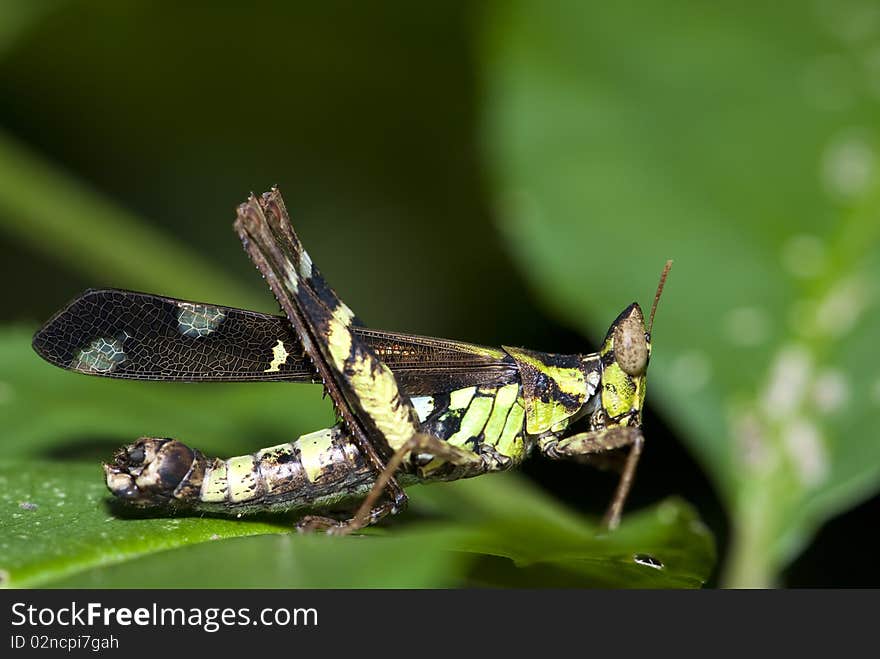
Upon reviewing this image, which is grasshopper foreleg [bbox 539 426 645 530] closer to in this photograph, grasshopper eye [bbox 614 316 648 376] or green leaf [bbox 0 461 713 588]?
green leaf [bbox 0 461 713 588]

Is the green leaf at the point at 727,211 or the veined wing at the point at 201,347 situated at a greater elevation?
the green leaf at the point at 727,211

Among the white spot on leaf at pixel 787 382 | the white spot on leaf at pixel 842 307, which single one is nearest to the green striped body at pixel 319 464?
the white spot on leaf at pixel 787 382

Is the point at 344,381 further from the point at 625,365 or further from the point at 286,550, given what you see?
the point at 286,550

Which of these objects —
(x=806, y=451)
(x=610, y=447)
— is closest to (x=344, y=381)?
(x=610, y=447)

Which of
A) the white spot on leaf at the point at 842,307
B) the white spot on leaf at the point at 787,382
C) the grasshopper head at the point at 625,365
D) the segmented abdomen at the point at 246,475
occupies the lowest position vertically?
the segmented abdomen at the point at 246,475

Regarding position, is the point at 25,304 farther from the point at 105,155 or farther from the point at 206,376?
the point at 206,376

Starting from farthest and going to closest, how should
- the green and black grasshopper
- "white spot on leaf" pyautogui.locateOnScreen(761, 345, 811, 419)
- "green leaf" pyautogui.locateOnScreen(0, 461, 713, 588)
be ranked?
"white spot on leaf" pyautogui.locateOnScreen(761, 345, 811, 419) → the green and black grasshopper → "green leaf" pyautogui.locateOnScreen(0, 461, 713, 588)

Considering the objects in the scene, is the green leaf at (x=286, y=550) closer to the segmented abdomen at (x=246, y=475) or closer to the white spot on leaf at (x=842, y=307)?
the segmented abdomen at (x=246, y=475)

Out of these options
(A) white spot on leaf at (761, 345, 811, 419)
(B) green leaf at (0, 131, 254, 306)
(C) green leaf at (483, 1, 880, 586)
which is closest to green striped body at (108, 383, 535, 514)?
(C) green leaf at (483, 1, 880, 586)
